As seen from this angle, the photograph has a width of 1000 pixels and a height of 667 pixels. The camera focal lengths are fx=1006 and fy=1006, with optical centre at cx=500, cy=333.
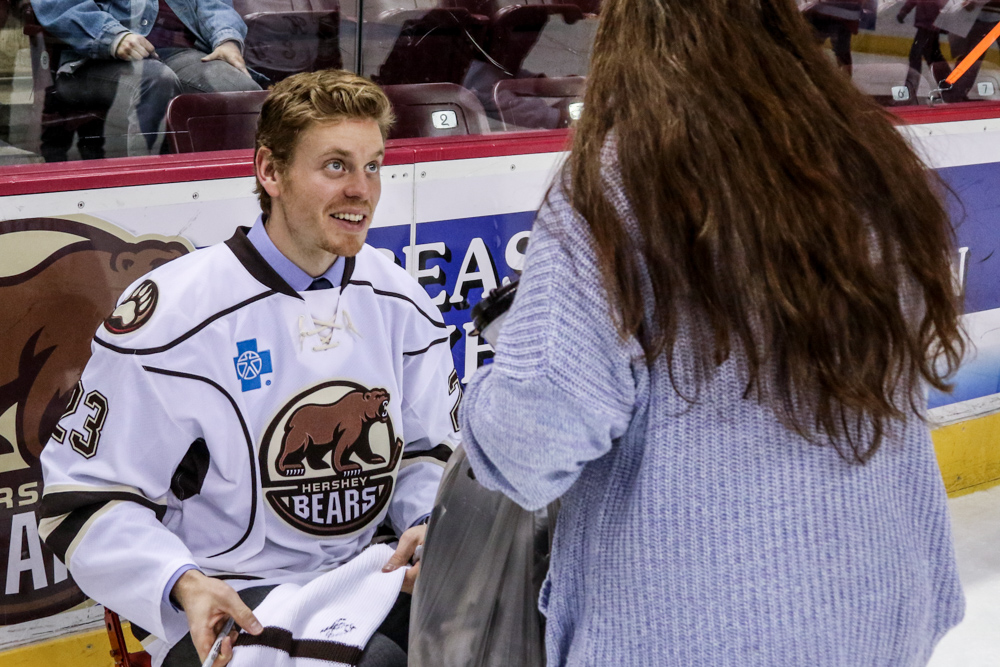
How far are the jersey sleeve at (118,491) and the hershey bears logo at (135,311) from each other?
0.04 meters

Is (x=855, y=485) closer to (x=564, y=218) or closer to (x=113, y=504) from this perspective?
(x=564, y=218)

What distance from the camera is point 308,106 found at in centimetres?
137

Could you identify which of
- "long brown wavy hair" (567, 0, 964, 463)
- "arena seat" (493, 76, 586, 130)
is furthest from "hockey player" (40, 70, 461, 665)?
"arena seat" (493, 76, 586, 130)

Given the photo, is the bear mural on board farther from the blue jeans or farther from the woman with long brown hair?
the woman with long brown hair

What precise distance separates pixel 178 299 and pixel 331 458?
0.98 feet

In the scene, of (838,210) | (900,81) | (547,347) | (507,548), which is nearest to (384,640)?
(507,548)

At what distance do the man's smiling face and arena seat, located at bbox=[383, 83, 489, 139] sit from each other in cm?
80

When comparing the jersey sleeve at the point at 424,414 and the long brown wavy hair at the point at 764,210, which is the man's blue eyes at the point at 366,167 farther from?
the long brown wavy hair at the point at 764,210

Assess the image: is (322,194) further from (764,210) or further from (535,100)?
(535,100)

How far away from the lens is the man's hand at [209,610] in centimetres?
118

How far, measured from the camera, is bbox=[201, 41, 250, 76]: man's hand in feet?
6.97

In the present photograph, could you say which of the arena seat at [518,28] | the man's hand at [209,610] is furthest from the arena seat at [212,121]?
the man's hand at [209,610]

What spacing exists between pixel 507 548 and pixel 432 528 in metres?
0.09

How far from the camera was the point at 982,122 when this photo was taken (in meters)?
2.78
